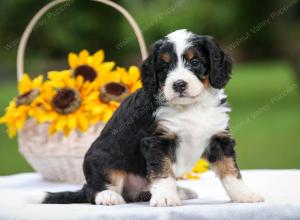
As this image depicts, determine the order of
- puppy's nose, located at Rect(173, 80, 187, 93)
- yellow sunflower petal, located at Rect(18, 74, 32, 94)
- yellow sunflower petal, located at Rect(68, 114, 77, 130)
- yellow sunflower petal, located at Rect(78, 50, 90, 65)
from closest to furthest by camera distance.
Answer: puppy's nose, located at Rect(173, 80, 187, 93) < yellow sunflower petal, located at Rect(68, 114, 77, 130) < yellow sunflower petal, located at Rect(78, 50, 90, 65) < yellow sunflower petal, located at Rect(18, 74, 32, 94)

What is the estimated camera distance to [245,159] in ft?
38.6

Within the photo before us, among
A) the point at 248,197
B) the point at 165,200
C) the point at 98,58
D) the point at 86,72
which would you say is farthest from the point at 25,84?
the point at 248,197

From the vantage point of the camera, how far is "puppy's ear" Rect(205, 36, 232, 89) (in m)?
3.98

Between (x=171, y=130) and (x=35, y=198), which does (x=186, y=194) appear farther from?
(x=35, y=198)

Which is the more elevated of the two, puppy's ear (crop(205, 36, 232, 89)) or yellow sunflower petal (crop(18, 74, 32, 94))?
yellow sunflower petal (crop(18, 74, 32, 94))

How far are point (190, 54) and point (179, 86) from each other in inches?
9.9

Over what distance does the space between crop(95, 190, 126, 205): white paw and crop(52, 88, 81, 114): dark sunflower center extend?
136cm

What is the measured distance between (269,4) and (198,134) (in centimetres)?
1600

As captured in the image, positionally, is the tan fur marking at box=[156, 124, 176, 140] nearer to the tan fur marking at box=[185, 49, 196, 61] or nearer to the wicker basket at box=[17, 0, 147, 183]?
the tan fur marking at box=[185, 49, 196, 61]

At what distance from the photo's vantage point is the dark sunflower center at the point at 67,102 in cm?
535

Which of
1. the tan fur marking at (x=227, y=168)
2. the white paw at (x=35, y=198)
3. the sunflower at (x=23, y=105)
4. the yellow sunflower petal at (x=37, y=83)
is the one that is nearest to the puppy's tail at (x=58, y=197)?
the white paw at (x=35, y=198)

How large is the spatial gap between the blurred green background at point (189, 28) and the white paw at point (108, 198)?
853 cm

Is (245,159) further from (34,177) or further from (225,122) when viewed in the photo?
(225,122)

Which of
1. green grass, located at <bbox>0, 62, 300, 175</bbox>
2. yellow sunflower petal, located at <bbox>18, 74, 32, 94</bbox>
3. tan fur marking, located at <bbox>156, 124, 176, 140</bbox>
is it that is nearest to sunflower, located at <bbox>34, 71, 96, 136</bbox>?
yellow sunflower petal, located at <bbox>18, 74, 32, 94</bbox>
